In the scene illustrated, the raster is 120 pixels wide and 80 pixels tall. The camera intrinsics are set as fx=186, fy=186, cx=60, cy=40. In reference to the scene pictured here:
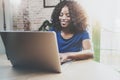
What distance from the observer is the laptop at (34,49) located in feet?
3.66

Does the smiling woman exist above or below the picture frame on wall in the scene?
above

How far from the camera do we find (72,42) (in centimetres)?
221

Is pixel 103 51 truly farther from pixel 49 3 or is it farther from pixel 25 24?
pixel 25 24

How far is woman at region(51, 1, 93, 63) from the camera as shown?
85.7 inches

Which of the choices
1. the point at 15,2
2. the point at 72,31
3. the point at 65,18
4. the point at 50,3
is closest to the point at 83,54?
the point at 72,31

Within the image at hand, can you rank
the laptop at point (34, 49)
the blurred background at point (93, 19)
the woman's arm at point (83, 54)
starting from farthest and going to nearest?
the blurred background at point (93, 19)
the woman's arm at point (83, 54)
the laptop at point (34, 49)

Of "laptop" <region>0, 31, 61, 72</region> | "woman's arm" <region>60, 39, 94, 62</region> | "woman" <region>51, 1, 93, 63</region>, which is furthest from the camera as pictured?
"woman" <region>51, 1, 93, 63</region>

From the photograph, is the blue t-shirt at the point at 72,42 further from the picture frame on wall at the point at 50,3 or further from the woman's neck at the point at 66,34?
the picture frame on wall at the point at 50,3

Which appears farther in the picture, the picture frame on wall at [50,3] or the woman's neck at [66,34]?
the picture frame on wall at [50,3]

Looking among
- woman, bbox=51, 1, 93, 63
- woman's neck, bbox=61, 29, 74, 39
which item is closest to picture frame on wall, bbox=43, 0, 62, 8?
woman, bbox=51, 1, 93, 63

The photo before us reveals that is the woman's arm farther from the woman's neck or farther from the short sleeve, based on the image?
the woman's neck

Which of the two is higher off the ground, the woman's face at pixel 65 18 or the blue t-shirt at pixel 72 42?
the woman's face at pixel 65 18

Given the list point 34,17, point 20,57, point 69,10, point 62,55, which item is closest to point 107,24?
point 69,10

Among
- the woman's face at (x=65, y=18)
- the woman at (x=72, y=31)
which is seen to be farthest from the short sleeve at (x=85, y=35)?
the woman's face at (x=65, y=18)
